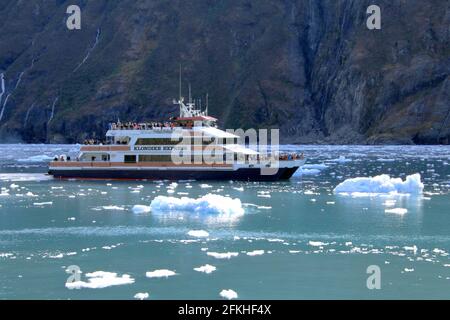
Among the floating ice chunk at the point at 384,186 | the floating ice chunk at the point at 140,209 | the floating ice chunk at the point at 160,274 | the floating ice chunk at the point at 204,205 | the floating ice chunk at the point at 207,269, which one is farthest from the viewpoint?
the floating ice chunk at the point at 384,186

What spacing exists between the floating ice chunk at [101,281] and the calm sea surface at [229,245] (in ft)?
0.12

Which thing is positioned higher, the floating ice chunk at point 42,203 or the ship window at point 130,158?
the ship window at point 130,158

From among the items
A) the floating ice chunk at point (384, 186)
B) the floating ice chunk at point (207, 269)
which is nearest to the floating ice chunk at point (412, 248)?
the floating ice chunk at point (207, 269)

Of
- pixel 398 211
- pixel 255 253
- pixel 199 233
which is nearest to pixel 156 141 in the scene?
pixel 398 211

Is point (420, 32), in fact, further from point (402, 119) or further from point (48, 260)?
point (48, 260)

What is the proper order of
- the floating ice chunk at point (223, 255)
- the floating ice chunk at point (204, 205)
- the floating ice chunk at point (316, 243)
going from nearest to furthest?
the floating ice chunk at point (223, 255) → the floating ice chunk at point (316, 243) → the floating ice chunk at point (204, 205)

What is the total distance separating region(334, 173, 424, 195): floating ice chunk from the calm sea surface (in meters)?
1.51

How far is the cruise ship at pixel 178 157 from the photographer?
222 feet

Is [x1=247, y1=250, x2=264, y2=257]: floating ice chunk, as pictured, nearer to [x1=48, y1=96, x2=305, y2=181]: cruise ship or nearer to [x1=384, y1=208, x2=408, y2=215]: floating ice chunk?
[x1=384, y1=208, x2=408, y2=215]: floating ice chunk

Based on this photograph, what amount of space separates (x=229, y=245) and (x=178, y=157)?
36558mm

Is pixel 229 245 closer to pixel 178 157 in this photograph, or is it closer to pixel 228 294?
pixel 228 294

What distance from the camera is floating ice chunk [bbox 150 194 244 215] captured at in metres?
43.3

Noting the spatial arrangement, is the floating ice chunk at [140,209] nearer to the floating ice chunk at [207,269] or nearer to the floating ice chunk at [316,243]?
the floating ice chunk at [316,243]

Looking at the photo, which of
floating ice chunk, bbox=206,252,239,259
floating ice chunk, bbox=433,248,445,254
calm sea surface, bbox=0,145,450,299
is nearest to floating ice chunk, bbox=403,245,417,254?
calm sea surface, bbox=0,145,450,299
